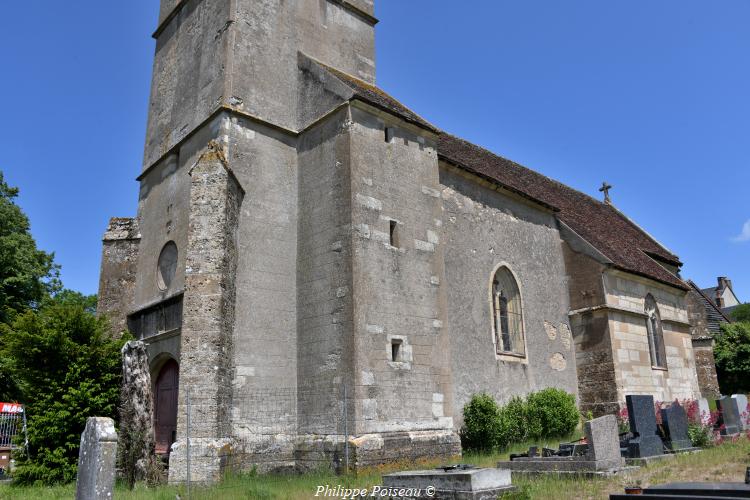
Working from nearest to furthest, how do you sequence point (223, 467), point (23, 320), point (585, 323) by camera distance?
1. point (223, 467)
2. point (23, 320)
3. point (585, 323)

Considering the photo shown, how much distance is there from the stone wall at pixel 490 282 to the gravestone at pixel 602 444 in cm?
417

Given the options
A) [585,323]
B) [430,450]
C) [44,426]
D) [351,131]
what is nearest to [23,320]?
[44,426]

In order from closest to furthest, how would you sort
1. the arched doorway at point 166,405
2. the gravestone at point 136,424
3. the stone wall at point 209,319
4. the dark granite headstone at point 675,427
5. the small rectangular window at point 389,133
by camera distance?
the gravestone at point 136,424
the stone wall at point 209,319
the dark granite headstone at point 675,427
the arched doorway at point 166,405
the small rectangular window at point 389,133

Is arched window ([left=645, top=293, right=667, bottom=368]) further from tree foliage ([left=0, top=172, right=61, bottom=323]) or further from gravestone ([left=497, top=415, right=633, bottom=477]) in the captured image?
tree foliage ([left=0, top=172, right=61, bottom=323])

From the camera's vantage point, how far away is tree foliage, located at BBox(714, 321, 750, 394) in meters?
26.4

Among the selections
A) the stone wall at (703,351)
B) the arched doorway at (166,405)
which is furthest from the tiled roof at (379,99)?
the stone wall at (703,351)

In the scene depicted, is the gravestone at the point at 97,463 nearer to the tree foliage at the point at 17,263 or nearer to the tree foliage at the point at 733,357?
the tree foliage at the point at 17,263

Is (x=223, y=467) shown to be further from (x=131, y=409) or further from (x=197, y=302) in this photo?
(x=197, y=302)

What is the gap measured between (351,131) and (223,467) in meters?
7.09

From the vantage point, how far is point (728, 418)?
14.7 m

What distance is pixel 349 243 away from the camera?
39.1 feet

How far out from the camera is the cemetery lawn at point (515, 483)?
8570mm

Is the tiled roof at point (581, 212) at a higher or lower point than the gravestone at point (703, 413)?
higher

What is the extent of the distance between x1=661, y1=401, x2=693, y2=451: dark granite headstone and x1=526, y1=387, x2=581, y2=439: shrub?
11.2 feet
